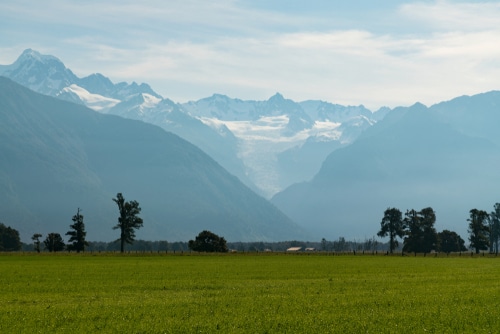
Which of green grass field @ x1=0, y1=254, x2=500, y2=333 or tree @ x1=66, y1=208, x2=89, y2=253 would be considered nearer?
green grass field @ x1=0, y1=254, x2=500, y2=333

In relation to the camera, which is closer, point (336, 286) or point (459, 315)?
point (459, 315)

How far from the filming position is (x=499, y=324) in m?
34.0

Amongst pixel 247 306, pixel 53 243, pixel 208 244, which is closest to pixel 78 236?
pixel 53 243

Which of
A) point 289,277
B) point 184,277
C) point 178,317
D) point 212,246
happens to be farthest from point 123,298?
point 212,246

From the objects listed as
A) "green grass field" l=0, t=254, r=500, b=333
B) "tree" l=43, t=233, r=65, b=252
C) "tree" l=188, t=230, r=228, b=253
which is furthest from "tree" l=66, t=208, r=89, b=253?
"green grass field" l=0, t=254, r=500, b=333

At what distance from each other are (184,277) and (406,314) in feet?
105

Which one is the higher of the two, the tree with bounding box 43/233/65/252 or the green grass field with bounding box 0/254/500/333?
the tree with bounding box 43/233/65/252

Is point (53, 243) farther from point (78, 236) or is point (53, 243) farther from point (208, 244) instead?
point (208, 244)

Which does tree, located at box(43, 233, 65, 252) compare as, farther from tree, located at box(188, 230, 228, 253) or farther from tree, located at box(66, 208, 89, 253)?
tree, located at box(188, 230, 228, 253)

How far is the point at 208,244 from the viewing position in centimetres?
18750

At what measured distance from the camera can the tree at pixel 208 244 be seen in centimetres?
18688

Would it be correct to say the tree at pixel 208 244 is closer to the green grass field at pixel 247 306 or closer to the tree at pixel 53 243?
the tree at pixel 53 243

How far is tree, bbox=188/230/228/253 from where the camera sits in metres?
187

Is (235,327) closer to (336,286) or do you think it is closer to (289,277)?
(336,286)
